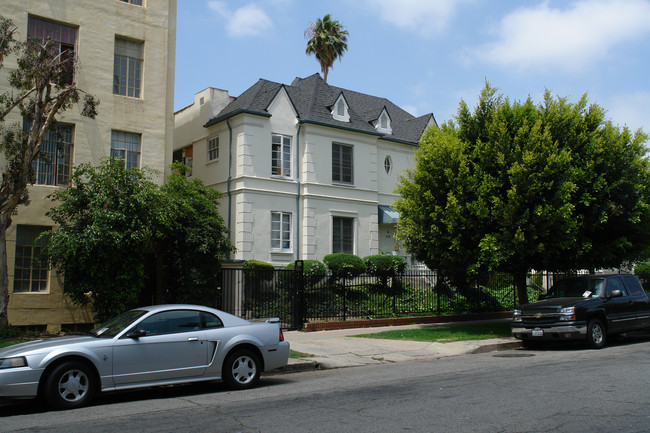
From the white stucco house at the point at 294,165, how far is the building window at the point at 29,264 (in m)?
7.49

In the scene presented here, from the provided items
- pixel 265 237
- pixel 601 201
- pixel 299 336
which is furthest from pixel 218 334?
pixel 265 237

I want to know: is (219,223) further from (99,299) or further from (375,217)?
(375,217)

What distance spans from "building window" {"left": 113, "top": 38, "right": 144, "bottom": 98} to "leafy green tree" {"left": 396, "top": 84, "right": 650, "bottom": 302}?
32.0 feet

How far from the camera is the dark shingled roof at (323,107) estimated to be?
24.7 m

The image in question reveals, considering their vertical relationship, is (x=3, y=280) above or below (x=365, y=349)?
above

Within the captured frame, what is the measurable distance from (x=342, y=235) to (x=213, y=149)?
6887 millimetres

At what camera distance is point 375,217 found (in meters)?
26.7

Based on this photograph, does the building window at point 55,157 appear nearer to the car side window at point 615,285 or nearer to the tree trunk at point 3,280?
the tree trunk at point 3,280

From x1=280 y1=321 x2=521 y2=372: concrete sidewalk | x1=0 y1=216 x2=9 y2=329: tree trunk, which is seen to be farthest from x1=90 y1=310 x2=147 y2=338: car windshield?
x1=0 y1=216 x2=9 y2=329: tree trunk

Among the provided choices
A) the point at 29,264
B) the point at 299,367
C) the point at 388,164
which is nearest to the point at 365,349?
the point at 299,367

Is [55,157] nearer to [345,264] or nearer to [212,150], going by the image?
[212,150]

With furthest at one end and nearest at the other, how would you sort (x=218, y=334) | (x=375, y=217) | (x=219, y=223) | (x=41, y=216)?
(x=375, y=217)
(x=219, y=223)
(x=41, y=216)
(x=218, y=334)

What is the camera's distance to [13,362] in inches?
302

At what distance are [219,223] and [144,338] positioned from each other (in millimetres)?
10051
